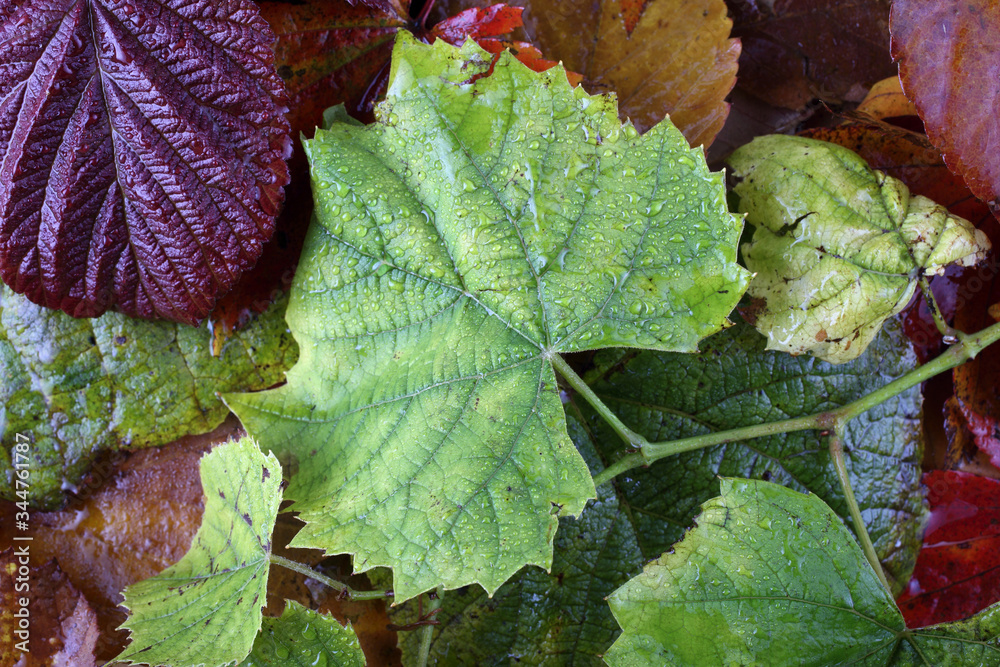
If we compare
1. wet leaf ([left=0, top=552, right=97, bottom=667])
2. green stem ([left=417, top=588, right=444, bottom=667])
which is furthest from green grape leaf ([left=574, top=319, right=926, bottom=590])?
wet leaf ([left=0, top=552, right=97, bottom=667])

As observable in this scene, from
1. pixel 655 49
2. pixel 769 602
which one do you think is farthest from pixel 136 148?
pixel 769 602

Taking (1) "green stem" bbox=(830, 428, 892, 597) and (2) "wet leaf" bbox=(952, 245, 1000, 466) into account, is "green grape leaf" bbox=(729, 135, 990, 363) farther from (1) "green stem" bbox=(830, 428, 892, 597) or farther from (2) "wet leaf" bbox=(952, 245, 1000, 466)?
(2) "wet leaf" bbox=(952, 245, 1000, 466)

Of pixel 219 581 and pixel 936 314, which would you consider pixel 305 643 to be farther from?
pixel 936 314

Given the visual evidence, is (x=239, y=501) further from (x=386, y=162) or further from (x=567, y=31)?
(x=567, y=31)

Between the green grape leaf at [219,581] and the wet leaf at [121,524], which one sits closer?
the green grape leaf at [219,581]

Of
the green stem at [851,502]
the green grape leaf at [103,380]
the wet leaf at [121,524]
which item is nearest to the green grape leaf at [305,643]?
the wet leaf at [121,524]

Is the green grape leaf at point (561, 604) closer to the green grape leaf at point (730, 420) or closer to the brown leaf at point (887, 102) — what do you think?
the green grape leaf at point (730, 420)

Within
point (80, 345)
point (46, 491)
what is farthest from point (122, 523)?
point (80, 345)
